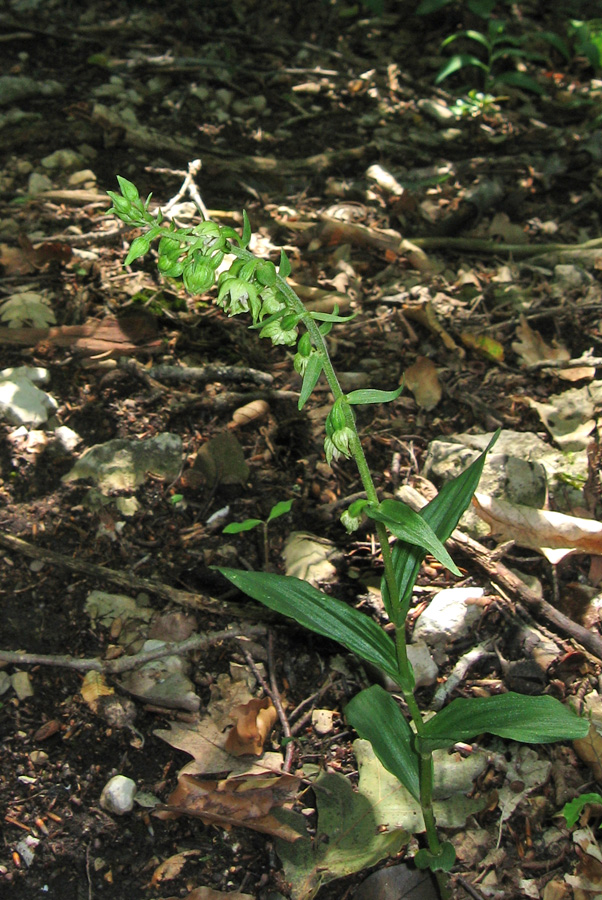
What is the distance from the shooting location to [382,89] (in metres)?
6.11

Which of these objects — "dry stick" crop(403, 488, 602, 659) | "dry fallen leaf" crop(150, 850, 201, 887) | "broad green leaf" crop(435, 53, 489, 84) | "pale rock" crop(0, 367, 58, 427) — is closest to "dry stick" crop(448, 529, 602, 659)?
"dry stick" crop(403, 488, 602, 659)

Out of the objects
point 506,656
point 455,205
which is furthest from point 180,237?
point 455,205

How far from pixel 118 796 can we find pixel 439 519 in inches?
52.5

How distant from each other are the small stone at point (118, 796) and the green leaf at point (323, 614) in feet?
2.44

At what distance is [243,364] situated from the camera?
3.74m

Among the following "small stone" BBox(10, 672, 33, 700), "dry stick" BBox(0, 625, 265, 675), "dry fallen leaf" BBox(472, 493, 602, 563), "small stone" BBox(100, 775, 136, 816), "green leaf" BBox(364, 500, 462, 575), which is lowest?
"small stone" BBox(100, 775, 136, 816)

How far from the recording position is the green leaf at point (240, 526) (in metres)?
2.90

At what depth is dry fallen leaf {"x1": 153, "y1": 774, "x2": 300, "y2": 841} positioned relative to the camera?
7.59ft

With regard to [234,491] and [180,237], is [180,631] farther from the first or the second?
[180,237]

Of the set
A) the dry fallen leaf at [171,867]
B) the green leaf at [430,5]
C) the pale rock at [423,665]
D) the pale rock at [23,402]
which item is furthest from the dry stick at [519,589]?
the green leaf at [430,5]

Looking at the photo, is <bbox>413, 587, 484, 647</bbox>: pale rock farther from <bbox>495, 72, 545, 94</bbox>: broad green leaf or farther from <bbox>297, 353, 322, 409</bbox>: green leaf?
<bbox>495, 72, 545, 94</bbox>: broad green leaf

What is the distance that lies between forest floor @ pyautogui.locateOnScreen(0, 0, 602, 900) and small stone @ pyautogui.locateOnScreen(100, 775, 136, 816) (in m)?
0.02

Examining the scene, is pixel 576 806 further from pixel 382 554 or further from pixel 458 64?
pixel 458 64

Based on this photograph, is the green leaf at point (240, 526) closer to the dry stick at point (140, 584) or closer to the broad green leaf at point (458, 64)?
the dry stick at point (140, 584)
